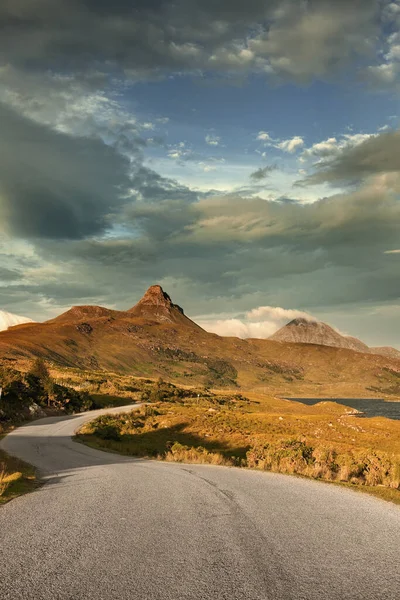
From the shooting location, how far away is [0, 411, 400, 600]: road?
6070 mm

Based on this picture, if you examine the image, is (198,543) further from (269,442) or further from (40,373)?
(40,373)

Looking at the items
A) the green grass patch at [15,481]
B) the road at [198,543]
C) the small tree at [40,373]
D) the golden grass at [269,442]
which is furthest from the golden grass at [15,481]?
the small tree at [40,373]

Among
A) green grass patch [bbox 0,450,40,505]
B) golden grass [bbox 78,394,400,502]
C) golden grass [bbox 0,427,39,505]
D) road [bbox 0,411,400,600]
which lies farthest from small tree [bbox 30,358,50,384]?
road [bbox 0,411,400,600]

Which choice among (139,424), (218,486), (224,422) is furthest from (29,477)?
(224,422)

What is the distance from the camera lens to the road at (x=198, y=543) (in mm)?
6070

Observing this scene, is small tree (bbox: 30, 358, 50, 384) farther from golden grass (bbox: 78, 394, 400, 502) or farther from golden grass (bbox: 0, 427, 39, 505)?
golden grass (bbox: 0, 427, 39, 505)

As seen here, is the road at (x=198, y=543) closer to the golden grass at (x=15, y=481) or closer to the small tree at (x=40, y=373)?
the golden grass at (x=15, y=481)

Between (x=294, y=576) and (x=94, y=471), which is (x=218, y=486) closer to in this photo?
(x=94, y=471)

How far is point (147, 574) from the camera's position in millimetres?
6543

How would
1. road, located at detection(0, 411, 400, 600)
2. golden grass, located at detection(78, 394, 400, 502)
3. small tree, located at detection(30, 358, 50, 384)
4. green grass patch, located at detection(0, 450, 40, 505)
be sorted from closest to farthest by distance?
1. road, located at detection(0, 411, 400, 600)
2. green grass patch, located at detection(0, 450, 40, 505)
3. golden grass, located at detection(78, 394, 400, 502)
4. small tree, located at detection(30, 358, 50, 384)

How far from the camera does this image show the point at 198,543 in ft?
26.6

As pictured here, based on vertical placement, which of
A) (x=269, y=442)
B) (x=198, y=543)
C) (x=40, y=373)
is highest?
(x=40, y=373)

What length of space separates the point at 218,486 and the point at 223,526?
5.45 metres

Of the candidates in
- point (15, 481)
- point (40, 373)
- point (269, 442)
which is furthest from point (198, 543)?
point (40, 373)
